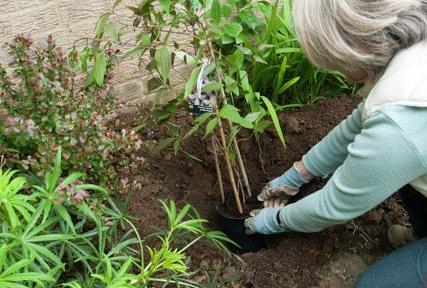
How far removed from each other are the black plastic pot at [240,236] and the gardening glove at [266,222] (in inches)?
3.0

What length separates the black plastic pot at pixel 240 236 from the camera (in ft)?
6.49

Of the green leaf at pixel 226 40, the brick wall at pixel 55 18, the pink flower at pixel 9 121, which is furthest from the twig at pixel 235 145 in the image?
the pink flower at pixel 9 121

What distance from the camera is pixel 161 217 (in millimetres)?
1998

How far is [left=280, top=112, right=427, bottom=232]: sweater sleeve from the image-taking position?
1.30 m

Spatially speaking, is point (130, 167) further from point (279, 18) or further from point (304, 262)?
point (279, 18)

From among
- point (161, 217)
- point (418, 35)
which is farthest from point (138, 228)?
point (418, 35)

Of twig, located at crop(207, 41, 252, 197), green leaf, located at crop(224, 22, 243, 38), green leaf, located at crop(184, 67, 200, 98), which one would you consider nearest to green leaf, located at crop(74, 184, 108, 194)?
green leaf, located at crop(184, 67, 200, 98)

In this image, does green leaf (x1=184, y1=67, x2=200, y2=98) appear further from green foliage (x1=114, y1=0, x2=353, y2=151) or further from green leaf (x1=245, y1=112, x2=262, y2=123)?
green leaf (x1=245, y1=112, x2=262, y2=123)

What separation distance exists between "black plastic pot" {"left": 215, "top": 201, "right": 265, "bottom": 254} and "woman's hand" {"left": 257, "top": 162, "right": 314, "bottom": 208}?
4.6 inches

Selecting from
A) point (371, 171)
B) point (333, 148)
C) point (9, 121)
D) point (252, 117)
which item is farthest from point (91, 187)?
point (333, 148)

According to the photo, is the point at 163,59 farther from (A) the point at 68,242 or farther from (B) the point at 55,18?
(B) the point at 55,18

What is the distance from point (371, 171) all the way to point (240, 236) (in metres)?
0.75

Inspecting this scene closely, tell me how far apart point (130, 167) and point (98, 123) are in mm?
261

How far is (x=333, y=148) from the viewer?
75.0 inches
